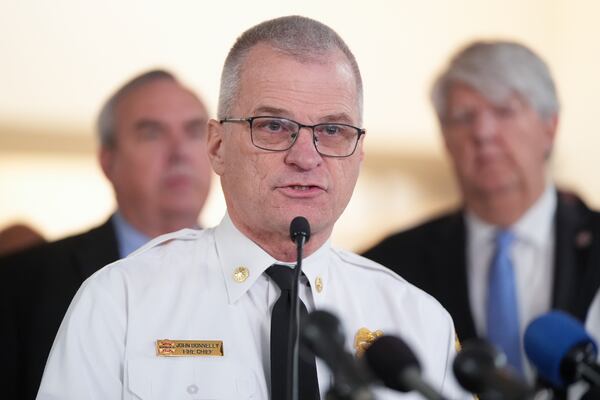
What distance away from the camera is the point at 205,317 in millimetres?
2016

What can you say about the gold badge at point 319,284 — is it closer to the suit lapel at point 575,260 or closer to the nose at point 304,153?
the nose at point 304,153

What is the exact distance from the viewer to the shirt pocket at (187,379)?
73.8 inches

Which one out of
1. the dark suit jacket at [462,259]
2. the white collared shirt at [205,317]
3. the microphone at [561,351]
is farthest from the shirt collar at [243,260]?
the dark suit jacket at [462,259]

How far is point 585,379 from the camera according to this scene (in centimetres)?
182

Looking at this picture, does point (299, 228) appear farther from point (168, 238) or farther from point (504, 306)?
point (504, 306)

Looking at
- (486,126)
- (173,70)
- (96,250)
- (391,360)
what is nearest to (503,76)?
(486,126)

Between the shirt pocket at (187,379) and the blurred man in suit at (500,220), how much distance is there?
4.53 feet

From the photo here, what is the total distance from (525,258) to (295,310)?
1826 mm

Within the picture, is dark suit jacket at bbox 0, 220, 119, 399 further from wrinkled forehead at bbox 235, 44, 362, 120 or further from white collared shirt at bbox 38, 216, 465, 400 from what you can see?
wrinkled forehead at bbox 235, 44, 362, 120

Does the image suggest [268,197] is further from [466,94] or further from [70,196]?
[70,196]

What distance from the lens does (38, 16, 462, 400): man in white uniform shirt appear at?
1909mm

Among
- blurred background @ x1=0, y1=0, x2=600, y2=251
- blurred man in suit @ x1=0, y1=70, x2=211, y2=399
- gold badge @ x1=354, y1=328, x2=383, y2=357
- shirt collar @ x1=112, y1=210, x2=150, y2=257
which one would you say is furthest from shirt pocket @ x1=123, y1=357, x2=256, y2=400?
blurred background @ x1=0, y1=0, x2=600, y2=251

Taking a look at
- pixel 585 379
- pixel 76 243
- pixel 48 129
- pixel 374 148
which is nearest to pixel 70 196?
pixel 48 129

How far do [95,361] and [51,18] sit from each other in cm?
224
